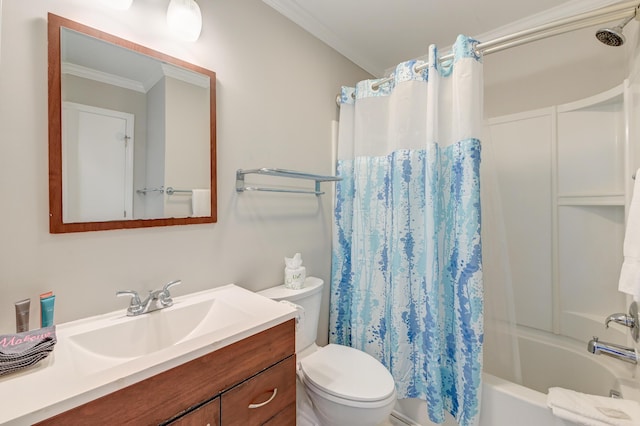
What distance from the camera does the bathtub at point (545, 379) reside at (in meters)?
1.23

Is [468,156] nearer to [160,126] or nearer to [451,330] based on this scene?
[451,330]

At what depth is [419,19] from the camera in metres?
1.75

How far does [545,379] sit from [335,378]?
1452mm

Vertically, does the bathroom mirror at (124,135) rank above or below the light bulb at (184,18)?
below

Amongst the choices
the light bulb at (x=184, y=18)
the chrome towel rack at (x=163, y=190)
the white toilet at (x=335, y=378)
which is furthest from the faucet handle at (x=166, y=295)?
the light bulb at (x=184, y=18)

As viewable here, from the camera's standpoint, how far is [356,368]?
54.4 inches

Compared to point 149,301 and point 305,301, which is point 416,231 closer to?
point 305,301

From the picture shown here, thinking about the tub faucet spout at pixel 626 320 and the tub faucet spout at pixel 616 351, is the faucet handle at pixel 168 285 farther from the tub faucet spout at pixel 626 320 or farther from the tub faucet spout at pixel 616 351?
the tub faucet spout at pixel 626 320

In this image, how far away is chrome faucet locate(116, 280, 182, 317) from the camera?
3.25 ft

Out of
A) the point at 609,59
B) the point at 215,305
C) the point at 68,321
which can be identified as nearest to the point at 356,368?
the point at 215,305

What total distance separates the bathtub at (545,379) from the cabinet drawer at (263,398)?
1002 millimetres

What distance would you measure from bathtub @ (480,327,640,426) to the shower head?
154 cm

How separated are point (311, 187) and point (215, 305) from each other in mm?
964

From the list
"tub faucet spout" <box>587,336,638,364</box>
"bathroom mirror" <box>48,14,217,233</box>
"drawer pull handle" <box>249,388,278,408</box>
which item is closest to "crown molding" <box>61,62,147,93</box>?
"bathroom mirror" <box>48,14,217,233</box>
